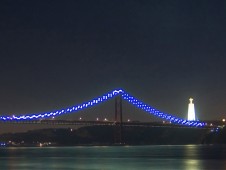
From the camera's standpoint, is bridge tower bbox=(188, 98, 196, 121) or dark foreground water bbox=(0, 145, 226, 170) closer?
dark foreground water bbox=(0, 145, 226, 170)

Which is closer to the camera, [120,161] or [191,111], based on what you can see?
[120,161]

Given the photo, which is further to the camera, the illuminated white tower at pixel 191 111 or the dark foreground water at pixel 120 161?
the illuminated white tower at pixel 191 111

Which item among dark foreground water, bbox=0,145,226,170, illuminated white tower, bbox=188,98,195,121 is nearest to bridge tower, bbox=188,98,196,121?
illuminated white tower, bbox=188,98,195,121

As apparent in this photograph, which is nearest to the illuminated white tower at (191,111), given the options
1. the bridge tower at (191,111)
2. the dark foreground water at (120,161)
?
the bridge tower at (191,111)

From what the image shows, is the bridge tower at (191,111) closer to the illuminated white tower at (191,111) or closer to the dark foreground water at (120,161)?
the illuminated white tower at (191,111)

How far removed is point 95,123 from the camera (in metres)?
102

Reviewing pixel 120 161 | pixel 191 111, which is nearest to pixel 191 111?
pixel 191 111

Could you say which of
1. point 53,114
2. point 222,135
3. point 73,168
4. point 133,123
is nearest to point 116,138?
point 133,123

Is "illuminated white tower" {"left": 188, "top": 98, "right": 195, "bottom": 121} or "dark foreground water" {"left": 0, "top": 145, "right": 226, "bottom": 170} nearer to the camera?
"dark foreground water" {"left": 0, "top": 145, "right": 226, "bottom": 170}

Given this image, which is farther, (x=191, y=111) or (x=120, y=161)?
(x=191, y=111)

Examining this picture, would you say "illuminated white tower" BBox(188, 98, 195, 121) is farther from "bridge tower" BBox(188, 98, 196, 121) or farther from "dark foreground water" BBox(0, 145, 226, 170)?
"dark foreground water" BBox(0, 145, 226, 170)

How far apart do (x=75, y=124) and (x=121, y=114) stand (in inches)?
494

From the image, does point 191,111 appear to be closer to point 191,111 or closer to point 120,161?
point 191,111

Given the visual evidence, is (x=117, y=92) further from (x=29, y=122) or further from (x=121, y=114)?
(x=29, y=122)
